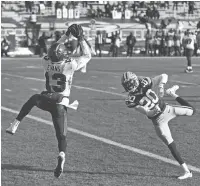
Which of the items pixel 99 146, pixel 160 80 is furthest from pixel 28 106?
pixel 99 146

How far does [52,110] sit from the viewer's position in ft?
25.8

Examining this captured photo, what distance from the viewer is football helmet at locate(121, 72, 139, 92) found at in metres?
6.58

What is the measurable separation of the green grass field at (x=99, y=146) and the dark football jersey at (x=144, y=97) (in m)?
1.48

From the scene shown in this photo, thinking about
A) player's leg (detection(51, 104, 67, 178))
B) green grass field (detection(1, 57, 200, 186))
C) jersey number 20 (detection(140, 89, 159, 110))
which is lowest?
green grass field (detection(1, 57, 200, 186))

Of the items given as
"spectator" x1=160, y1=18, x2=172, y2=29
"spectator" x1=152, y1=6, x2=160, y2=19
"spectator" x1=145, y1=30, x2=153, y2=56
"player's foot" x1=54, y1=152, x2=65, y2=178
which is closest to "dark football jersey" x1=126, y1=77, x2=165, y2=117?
"player's foot" x1=54, y1=152, x2=65, y2=178

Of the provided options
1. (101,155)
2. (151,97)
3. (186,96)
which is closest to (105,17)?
(186,96)

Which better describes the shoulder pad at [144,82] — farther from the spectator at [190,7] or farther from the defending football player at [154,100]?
the spectator at [190,7]

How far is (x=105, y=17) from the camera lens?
145ft

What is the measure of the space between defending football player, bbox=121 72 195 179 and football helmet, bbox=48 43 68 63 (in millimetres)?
959

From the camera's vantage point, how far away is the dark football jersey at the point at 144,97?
277 inches

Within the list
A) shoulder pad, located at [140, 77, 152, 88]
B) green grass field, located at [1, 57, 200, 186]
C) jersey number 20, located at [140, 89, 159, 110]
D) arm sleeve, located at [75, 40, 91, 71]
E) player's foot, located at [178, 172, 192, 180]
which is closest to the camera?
shoulder pad, located at [140, 77, 152, 88]

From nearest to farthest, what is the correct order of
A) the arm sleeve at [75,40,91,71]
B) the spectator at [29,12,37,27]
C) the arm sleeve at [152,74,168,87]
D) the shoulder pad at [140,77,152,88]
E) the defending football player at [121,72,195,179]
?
the defending football player at [121,72,195,179]
the shoulder pad at [140,77,152,88]
the arm sleeve at [152,74,168,87]
the arm sleeve at [75,40,91,71]
the spectator at [29,12,37,27]

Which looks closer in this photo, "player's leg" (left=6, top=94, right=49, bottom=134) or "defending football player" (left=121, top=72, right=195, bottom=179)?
"defending football player" (left=121, top=72, right=195, bottom=179)

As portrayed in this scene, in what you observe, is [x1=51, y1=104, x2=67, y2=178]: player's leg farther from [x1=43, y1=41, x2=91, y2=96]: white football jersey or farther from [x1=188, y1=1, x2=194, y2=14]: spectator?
[x1=188, y1=1, x2=194, y2=14]: spectator
